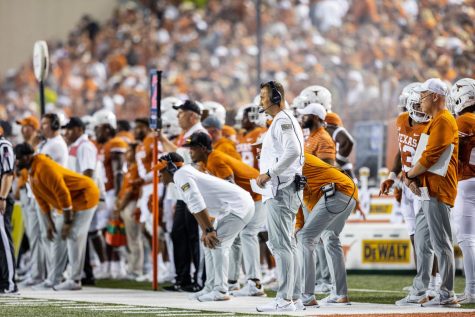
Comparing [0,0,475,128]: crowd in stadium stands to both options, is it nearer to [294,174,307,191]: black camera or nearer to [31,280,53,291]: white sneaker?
[31,280,53,291]: white sneaker

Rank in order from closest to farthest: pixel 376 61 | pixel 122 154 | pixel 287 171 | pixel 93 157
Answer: pixel 287 171, pixel 93 157, pixel 122 154, pixel 376 61

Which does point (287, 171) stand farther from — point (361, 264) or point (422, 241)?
point (361, 264)

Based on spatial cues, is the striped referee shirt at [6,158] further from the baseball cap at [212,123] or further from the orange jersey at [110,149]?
the orange jersey at [110,149]

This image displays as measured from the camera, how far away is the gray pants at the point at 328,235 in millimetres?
11164

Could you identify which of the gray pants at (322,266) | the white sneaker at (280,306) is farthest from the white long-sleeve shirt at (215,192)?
the gray pants at (322,266)

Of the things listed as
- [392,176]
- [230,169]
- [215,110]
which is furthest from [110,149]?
[392,176]

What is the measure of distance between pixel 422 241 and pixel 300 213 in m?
1.26

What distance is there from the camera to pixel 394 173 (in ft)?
40.6

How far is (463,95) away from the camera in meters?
11.8

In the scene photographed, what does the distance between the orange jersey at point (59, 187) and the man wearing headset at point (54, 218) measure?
0.84 feet

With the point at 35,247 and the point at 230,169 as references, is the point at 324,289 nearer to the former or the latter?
the point at 230,169

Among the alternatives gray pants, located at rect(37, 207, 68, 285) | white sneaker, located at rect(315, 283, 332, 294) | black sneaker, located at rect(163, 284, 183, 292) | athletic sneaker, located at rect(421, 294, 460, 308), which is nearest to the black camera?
athletic sneaker, located at rect(421, 294, 460, 308)

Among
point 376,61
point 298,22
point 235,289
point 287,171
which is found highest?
point 298,22

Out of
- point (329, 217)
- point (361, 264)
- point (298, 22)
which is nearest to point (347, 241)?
point (361, 264)
